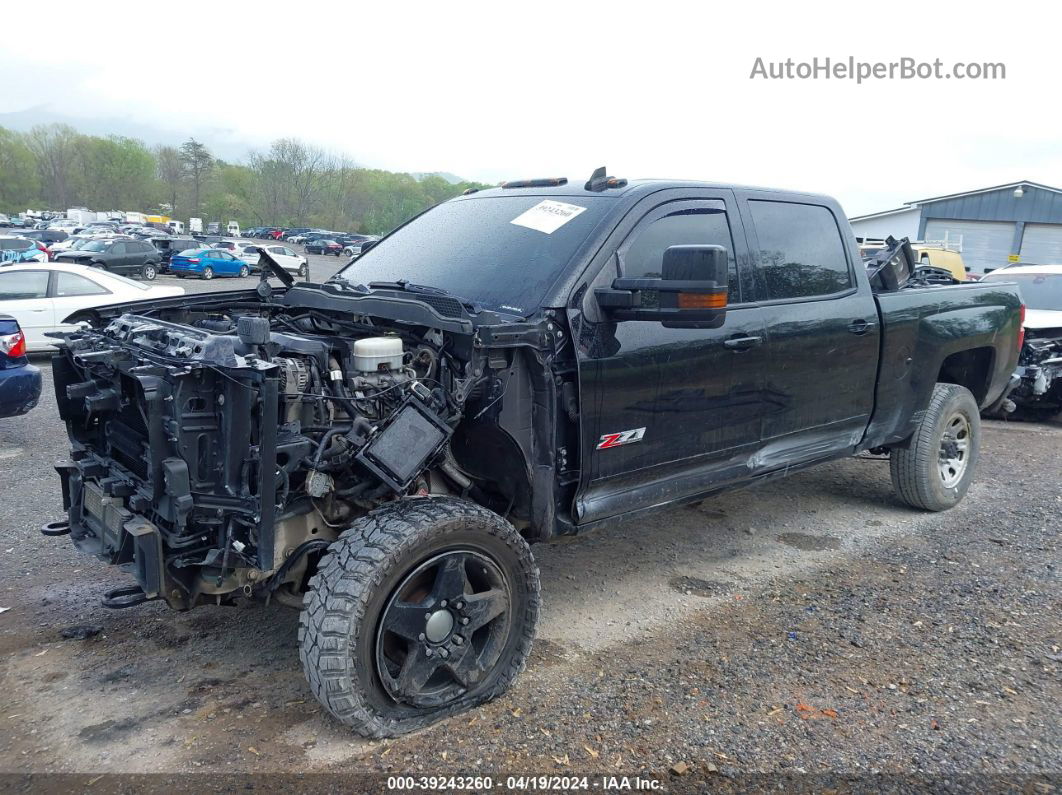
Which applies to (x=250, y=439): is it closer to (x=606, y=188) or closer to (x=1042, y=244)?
(x=606, y=188)

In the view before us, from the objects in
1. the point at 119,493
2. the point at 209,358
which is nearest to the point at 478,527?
the point at 209,358

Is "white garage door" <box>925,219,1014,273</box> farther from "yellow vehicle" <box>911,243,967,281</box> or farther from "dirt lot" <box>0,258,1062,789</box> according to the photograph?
"dirt lot" <box>0,258,1062,789</box>

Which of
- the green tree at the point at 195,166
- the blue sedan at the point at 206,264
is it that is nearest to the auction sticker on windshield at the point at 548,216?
the blue sedan at the point at 206,264

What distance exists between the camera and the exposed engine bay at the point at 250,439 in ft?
9.05

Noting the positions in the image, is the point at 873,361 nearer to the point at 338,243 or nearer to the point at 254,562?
the point at 254,562

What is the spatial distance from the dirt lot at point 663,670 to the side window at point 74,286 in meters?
6.85

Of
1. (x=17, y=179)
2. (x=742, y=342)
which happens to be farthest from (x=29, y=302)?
(x=17, y=179)

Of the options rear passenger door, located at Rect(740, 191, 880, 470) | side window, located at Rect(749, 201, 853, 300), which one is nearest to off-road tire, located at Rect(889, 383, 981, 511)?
rear passenger door, located at Rect(740, 191, 880, 470)

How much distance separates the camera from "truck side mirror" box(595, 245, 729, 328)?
10.3ft

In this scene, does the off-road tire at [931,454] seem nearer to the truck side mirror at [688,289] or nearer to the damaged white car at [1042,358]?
the truck side mirror at [688,289]

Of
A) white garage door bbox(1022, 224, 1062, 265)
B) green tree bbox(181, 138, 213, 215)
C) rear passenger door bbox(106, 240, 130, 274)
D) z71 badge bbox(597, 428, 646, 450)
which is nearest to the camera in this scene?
z71 badge bbox(597, 428, 646, 450)

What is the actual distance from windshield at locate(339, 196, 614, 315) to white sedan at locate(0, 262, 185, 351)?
7.56 meters

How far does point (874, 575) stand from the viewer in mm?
4691

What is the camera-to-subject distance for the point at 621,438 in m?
3.56
